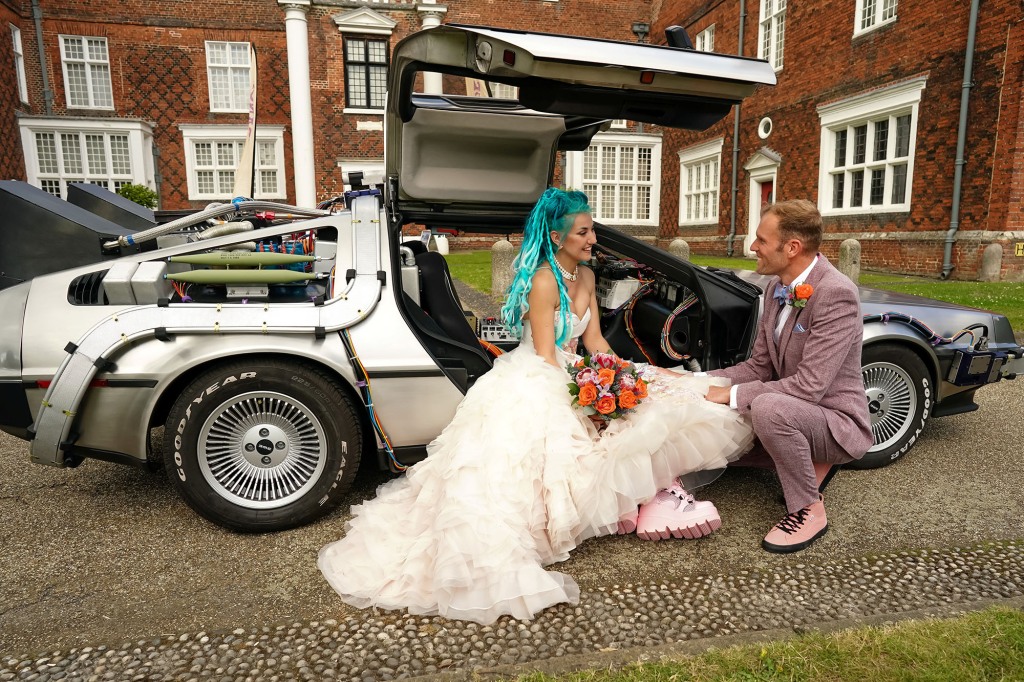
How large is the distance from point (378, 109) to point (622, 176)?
960 centimetres

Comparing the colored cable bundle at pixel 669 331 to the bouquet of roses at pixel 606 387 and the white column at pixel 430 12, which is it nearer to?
the bouquet of roses at pixel 606 387

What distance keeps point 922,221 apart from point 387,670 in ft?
48.6

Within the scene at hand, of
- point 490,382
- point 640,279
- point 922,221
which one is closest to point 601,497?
point 490,382

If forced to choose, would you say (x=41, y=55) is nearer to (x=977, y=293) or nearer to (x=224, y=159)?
(x=224, y=159)

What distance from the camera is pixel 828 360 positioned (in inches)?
116

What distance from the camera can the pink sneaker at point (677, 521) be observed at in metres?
2.99

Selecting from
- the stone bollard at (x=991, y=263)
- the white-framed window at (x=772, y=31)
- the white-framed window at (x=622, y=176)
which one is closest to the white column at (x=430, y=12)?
the white-framed window at (x=622, y=176)

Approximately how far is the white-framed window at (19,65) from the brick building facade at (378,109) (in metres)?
0.07

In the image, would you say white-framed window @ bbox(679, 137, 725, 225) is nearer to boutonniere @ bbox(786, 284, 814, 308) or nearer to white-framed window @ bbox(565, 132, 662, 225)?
white-framed window @ bbox(565, 132, 662, 225)

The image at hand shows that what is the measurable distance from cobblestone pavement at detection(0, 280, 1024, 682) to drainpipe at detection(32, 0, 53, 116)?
882 inches

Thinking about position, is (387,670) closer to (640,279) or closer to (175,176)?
(640,279)

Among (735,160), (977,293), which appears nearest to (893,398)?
(977,293)

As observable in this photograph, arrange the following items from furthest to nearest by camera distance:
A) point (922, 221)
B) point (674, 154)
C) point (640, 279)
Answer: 1. point (674, 154)
2. point (922, 221)
3. point (640, 279)

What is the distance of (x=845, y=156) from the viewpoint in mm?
15383
